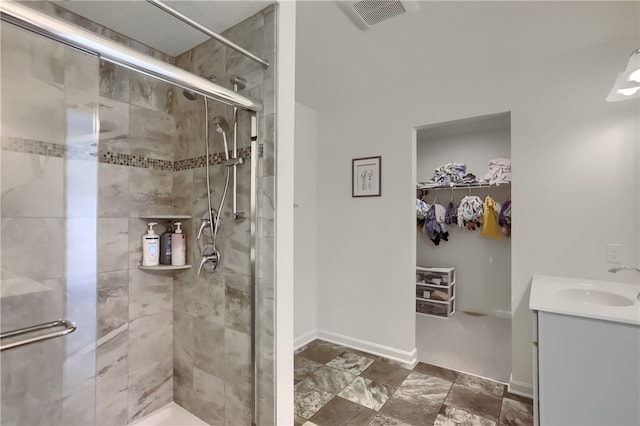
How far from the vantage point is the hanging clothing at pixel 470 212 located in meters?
3.86

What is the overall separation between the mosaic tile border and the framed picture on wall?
5.26 ft

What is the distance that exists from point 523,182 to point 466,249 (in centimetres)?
213

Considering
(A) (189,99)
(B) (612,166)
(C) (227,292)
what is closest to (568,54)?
(B) (612,166)

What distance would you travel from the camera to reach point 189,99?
192cm

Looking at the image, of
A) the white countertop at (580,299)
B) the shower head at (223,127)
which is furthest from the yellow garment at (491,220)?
the shower head at (223,127)

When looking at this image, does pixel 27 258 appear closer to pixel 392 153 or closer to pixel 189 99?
pixel 189 99

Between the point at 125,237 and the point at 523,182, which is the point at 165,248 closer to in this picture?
the point at 125,237

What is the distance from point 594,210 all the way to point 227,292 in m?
2.47

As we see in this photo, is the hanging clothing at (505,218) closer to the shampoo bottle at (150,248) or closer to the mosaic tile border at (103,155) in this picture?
the mosaic tile border at (103,155)

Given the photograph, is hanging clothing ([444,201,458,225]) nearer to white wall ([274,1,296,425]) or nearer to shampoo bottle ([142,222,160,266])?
white wall ([274,1,296,425])

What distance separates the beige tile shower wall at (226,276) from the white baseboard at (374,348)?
5.27 feet

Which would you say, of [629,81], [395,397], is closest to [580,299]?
[629,81]

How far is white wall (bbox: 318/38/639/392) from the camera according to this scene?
201 cm

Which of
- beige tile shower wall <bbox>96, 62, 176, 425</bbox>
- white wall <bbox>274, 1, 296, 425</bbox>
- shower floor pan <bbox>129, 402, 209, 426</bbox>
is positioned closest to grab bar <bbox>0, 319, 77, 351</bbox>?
beige tile shower wall <bbox>96, 62, 176, 425</bbox>
